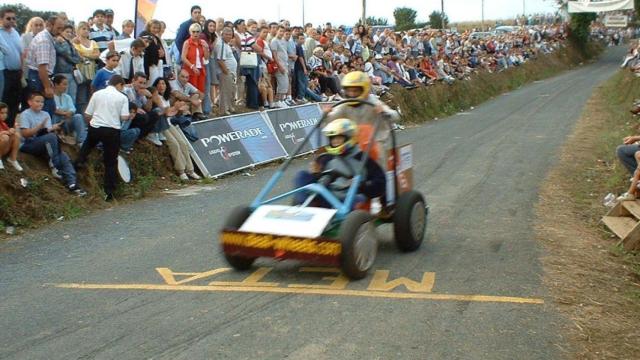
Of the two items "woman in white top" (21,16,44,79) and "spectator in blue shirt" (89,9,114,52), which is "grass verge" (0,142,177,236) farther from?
"spectator in blue shirt" (89,9,114,52)

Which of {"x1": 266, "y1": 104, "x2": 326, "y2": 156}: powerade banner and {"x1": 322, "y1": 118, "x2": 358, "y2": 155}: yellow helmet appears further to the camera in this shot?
{"x1": 266, "y1": 104, "x2": 326, "y2": 156}: powerade banner

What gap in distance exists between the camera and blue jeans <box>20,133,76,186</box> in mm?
10742

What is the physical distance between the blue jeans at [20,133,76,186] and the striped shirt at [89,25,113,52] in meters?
2.94

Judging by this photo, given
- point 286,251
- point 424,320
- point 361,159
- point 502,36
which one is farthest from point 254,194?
point 502,36

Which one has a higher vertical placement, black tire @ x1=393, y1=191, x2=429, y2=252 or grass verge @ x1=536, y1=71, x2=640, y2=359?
black tire @ x1=393, y1=191, x2=429, y2=252

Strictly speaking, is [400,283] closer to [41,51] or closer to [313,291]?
[313,291]

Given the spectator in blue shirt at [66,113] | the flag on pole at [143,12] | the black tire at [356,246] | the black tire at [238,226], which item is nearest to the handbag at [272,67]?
the flag on pole at [143,12]

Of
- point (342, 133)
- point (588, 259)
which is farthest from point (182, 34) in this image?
point (588, 259)

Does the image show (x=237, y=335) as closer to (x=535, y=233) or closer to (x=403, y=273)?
(x=403, y=273)

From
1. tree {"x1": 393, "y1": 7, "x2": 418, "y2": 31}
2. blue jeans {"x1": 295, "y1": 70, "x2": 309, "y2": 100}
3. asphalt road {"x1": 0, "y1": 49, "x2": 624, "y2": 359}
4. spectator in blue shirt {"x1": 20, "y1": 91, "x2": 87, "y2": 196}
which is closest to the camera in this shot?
asphalt road {"x1": 0, "y1": 49, "x2": 624, "y2": 359}

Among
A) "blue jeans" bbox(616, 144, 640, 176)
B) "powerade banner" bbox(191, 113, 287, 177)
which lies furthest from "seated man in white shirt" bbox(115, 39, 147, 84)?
"blue jeans" bbox(616, 144, 640, 176)

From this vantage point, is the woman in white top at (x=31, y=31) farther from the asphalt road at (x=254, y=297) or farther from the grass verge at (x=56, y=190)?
the asphalt road at (x=254, y=297)

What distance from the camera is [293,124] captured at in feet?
55.2

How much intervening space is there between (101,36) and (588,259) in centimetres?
925
